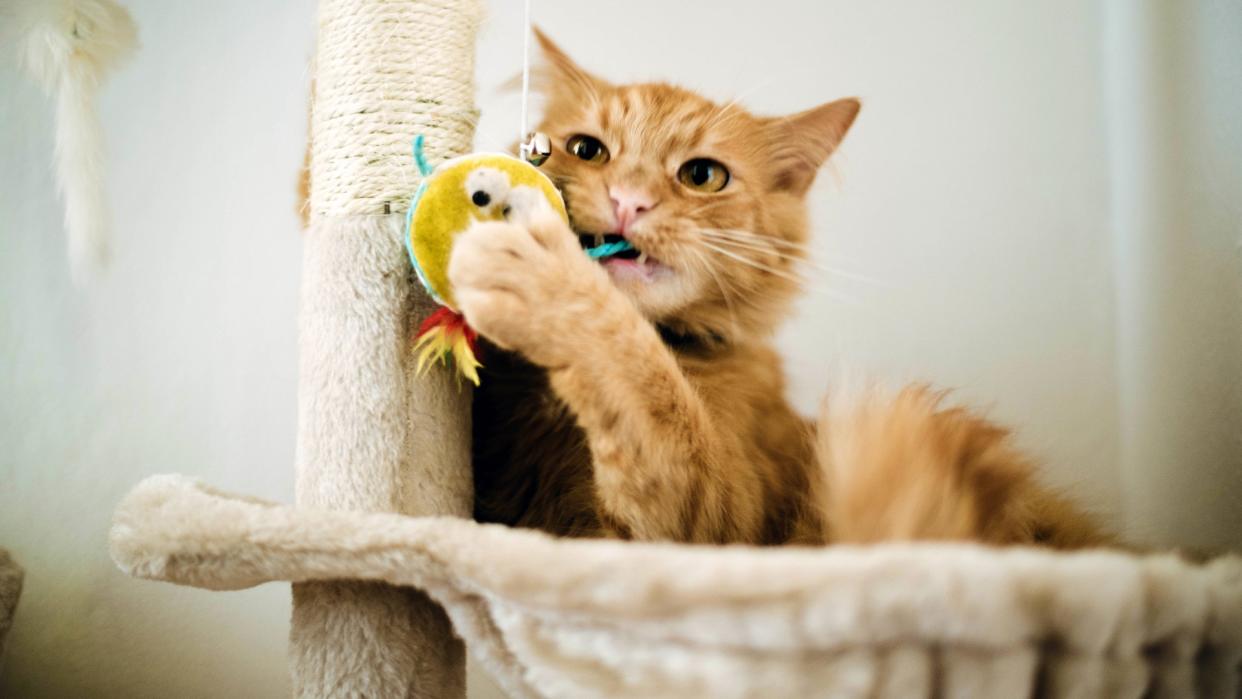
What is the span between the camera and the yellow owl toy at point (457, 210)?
702mm

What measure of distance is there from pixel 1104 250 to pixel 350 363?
5.40 feet

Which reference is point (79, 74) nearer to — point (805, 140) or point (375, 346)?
point (375, 346)

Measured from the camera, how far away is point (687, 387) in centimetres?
76

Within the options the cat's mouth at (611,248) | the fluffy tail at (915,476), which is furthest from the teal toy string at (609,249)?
the fluffy tail at (915,476)

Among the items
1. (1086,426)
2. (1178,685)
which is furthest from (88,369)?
(1086,426)

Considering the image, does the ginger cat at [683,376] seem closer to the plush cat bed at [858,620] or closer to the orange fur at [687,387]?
the orange fur at [687,387]

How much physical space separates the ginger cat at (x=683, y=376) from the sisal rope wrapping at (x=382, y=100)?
20 centimetres

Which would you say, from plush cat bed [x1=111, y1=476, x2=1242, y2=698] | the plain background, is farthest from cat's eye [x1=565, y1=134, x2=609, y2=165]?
plush cat bed [x1=111, y1=476, x2=1242, y2=698]

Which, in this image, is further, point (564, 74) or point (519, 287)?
point (564, 74)

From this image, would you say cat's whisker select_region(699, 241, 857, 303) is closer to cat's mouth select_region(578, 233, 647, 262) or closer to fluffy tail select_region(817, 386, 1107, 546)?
cat's mouth select_region(578, 233, 647, 262)

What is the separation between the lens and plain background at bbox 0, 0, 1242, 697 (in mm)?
1471

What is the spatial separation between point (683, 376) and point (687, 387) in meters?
0.03

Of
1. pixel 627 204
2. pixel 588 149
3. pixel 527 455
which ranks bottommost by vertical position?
pixel 527 455

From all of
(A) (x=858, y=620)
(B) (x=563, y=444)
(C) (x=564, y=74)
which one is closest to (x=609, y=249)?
(B) (x=563, y=444)
